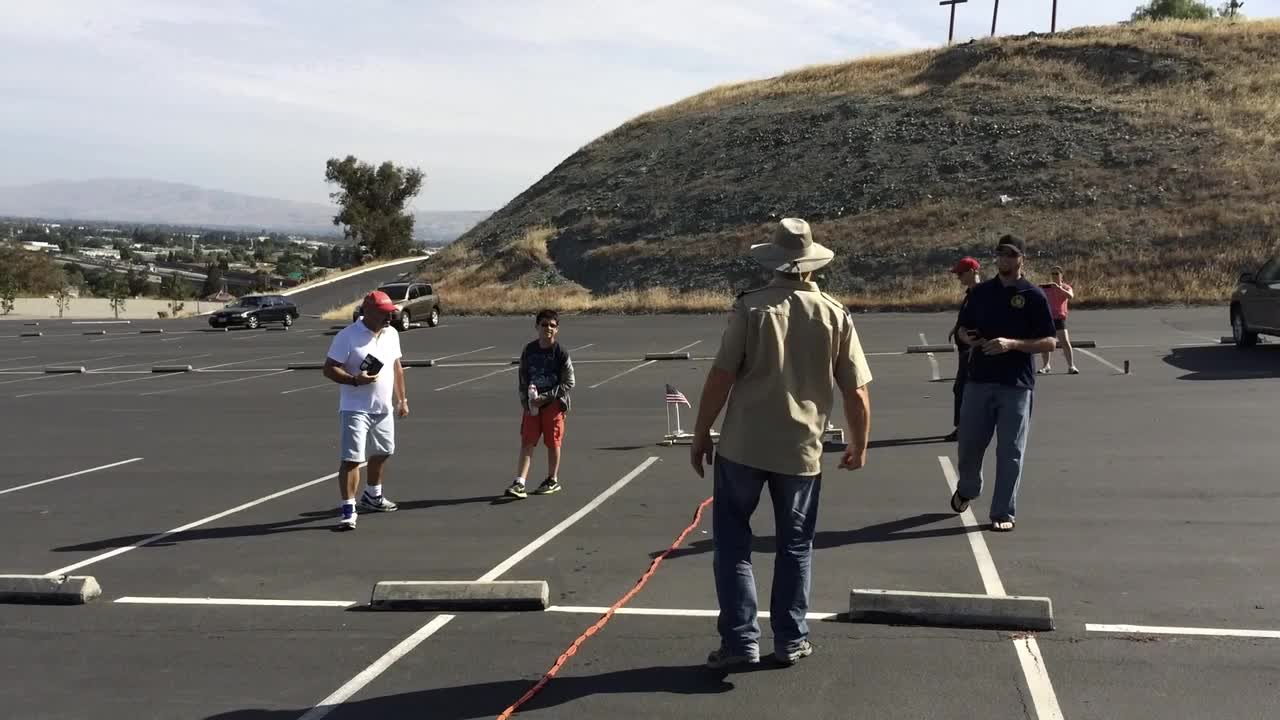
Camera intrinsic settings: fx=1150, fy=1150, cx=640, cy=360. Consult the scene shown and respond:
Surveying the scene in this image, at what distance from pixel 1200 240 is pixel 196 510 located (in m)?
42.2

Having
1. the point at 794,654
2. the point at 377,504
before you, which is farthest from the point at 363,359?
the point at 794,654

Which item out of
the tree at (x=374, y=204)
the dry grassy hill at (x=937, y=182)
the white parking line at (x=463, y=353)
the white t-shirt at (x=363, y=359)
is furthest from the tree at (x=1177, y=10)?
the white t-shirt at (x=363, y=359)

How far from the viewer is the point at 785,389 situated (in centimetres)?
534

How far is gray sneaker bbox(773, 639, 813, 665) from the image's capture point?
548 centimetres

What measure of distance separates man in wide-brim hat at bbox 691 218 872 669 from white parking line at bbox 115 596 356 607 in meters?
2.62

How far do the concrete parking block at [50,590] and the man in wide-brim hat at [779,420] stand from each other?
4.04 meters

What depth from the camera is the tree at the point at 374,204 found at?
89625 mm

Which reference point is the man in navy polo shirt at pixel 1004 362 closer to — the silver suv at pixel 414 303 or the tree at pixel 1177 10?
the silver suv at pixel 414 303

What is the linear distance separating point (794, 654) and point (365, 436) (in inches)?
189

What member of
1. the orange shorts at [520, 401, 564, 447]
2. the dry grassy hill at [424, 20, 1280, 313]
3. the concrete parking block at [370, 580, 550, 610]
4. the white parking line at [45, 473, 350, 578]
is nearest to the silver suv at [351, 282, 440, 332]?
the dry grassy hill at [424, 20, 1280, 313]

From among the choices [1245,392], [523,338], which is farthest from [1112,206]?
[1245,392]

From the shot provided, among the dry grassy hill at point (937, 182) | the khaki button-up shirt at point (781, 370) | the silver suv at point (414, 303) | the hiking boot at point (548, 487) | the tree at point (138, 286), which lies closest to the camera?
the khaki button-up shirt at point (781, 370)

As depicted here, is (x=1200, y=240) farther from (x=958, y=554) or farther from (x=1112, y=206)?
(x=958, y=554)

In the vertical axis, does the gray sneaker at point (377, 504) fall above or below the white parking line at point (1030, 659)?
below
